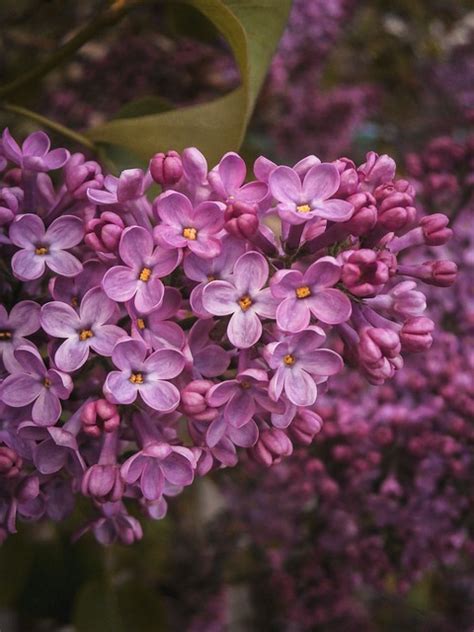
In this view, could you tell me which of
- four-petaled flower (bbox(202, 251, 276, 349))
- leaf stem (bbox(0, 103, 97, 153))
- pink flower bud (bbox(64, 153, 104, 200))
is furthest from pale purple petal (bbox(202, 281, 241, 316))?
leaf stem (bbox(0, 103, 97, 153))

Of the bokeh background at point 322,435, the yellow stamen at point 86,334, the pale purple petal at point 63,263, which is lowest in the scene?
the bokeh background at point 322,435

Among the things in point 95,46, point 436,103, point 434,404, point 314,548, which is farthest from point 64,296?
point 436,103

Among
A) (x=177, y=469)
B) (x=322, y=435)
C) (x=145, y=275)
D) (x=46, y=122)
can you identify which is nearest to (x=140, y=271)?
(x=145, y=275)

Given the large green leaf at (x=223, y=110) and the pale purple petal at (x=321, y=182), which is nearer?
the pale purple petal at (x=321, y=182)

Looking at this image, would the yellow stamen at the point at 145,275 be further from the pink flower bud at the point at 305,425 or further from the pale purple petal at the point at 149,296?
the pink flower bud at the point at 305,425

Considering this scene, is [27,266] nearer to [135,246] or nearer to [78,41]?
[135,246]

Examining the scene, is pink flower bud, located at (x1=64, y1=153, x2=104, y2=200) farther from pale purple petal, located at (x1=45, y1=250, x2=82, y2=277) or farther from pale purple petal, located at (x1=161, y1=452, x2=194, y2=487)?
pale purple petal, located at (x1=161, y1=452, x2=194, y2=487)

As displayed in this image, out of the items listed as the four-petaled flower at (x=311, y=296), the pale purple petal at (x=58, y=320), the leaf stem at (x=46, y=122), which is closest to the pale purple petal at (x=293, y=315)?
the four-petaled flower at (x=311, y=296)
